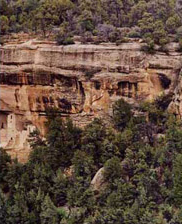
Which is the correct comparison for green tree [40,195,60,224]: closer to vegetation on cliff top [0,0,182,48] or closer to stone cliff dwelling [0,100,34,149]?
stone cliff dwelling [0,100,34,149]

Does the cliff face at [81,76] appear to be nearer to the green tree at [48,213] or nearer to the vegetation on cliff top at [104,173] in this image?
the vegetation on cliff top at [104,173]

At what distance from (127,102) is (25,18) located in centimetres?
1080

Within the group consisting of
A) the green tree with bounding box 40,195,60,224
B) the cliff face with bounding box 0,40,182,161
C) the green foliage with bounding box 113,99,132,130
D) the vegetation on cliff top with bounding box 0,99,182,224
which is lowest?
the green tree with bounding box 40,195,60,224

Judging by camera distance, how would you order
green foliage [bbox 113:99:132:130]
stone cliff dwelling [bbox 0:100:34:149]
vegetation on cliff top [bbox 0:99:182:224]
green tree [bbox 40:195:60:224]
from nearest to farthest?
vegetation on cliff top [bbox 0:99:182:224]
green tree [bbox 40:195:60:224]
green foliage [bbox 113:99:132:130]
stone cliff dwelling [bbox 0:100:34:149]

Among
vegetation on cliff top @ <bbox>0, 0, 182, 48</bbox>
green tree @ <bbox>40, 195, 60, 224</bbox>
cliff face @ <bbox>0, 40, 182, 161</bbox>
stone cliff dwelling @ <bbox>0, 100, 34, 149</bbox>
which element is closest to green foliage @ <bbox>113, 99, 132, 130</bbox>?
cliff face @ <bbox>0, 40, 182, 161</bbox>

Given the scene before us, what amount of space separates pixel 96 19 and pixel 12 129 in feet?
30.1

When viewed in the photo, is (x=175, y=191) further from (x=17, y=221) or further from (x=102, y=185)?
(x=17, y=221)

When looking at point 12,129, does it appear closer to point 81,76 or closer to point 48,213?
point 81,76

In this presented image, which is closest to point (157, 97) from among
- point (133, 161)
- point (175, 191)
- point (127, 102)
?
point (127, 102)

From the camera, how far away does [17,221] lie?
2711 centimetres

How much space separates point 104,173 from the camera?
27.9m

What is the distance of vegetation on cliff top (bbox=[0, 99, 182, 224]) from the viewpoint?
85.9ft

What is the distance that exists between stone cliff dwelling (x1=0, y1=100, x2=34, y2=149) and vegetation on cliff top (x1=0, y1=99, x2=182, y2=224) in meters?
0.82

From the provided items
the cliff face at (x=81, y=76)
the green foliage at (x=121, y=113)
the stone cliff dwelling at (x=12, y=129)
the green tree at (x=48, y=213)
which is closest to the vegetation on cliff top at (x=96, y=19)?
the cliff face at (x=81, y=76)
